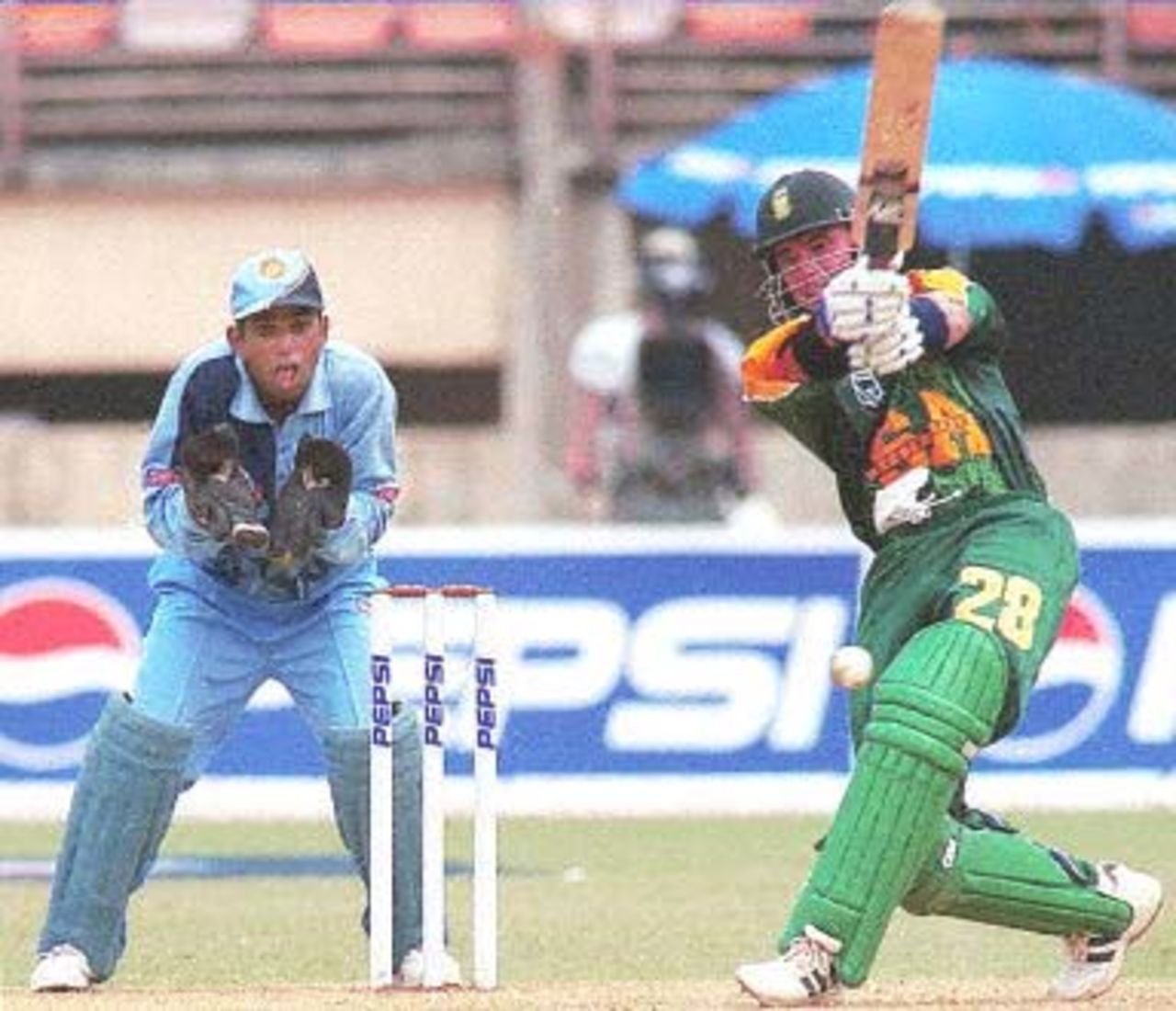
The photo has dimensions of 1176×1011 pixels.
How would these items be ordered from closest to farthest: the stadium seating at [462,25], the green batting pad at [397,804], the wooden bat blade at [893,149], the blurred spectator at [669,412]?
the wooden bat blade at [893,149], the green batting pad at [397,804], the blurred spectator at [669,412], the stadium seating at [462,25]

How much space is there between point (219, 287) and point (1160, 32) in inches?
196

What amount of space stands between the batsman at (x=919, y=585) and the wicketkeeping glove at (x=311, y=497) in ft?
3.34

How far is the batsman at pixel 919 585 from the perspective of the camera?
902cm

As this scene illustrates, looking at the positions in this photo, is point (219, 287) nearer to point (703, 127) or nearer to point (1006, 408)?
point (703, 127)

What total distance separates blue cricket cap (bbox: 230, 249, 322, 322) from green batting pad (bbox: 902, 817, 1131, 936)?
1853 millimetres

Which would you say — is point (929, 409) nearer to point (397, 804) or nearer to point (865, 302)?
point (865, 302)

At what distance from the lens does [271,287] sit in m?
9.88

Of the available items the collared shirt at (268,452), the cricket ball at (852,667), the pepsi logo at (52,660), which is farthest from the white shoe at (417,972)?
the pepsi logo at (52,660)

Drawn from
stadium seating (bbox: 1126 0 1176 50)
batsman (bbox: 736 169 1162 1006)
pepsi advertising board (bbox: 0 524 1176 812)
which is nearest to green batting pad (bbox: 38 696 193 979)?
batsman (bbox: 736 169 1162 1006)

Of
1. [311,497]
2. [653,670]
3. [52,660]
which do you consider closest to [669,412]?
[653,670]

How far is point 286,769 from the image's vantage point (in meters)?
16.5

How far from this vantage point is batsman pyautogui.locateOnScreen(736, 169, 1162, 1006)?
9.02 metres

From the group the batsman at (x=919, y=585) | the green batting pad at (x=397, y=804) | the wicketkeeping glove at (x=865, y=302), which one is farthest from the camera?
the green batting pad at (x=397, y=804)

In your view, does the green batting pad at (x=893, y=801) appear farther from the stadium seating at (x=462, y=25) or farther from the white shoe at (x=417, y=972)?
the stadium seating at (x=462, y=25)
